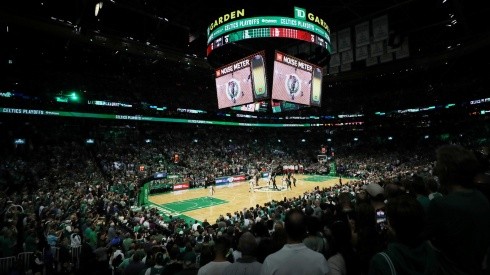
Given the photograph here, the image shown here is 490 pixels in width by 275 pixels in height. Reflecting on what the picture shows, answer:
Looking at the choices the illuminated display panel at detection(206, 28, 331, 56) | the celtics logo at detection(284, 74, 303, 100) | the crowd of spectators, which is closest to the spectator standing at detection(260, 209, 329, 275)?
the crowd of spectators

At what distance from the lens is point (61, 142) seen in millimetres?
25719

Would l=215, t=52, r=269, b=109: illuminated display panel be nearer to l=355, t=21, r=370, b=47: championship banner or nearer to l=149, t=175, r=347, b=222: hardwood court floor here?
l=355, t=21, r=370, b=47: championship banner

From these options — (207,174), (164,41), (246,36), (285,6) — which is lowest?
(207,174)

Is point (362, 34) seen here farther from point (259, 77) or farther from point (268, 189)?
point (268, 189)

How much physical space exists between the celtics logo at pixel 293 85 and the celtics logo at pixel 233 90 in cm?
250

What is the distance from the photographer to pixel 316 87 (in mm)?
14641

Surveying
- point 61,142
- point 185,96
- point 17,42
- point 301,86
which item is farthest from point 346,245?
point 185,96

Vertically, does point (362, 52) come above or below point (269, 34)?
above

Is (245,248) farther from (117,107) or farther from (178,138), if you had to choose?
(178,138)

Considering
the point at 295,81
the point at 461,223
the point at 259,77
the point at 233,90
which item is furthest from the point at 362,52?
the point at 461,223

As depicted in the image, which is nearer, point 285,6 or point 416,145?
point 285,6

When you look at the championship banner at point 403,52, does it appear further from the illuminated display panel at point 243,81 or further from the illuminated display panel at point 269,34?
the illuminated display panel at point 243,81

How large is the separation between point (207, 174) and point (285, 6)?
21008 mm

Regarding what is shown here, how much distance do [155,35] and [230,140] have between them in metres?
23.0
